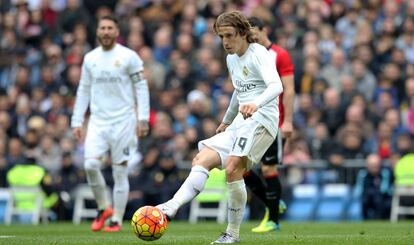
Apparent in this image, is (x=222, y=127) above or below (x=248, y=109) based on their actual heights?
below

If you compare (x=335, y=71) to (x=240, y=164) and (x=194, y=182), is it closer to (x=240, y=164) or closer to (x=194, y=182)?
(x=240, y=164)

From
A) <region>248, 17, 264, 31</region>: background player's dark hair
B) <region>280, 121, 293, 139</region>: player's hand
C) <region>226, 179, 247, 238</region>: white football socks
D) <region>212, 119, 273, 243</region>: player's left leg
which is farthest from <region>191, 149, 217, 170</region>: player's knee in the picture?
<region>248, 17, 264, 31</region>: background player's dark hair

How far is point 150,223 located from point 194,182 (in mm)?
718

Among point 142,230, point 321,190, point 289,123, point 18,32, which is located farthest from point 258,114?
point 18,32

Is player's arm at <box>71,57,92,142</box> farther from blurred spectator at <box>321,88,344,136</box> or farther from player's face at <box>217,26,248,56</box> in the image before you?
blurred spectator at <box>321,88,344,136</box>

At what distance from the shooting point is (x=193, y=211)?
2103cm

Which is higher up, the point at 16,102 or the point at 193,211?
the point at 16,102

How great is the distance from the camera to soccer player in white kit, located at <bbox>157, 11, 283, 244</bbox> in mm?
10609

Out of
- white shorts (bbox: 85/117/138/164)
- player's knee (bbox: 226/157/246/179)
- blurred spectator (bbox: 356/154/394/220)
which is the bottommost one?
blurred spectator (bbox: 356/154/394/220)

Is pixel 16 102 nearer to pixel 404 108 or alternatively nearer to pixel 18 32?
pixel 18 32

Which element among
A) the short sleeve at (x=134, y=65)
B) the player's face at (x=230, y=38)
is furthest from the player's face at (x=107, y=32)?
the player's face at (x=230, y=38)

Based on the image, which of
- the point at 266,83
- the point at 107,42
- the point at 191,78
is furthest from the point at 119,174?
the point at 191,78

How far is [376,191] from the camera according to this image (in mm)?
20531

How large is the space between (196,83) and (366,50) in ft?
12.2
